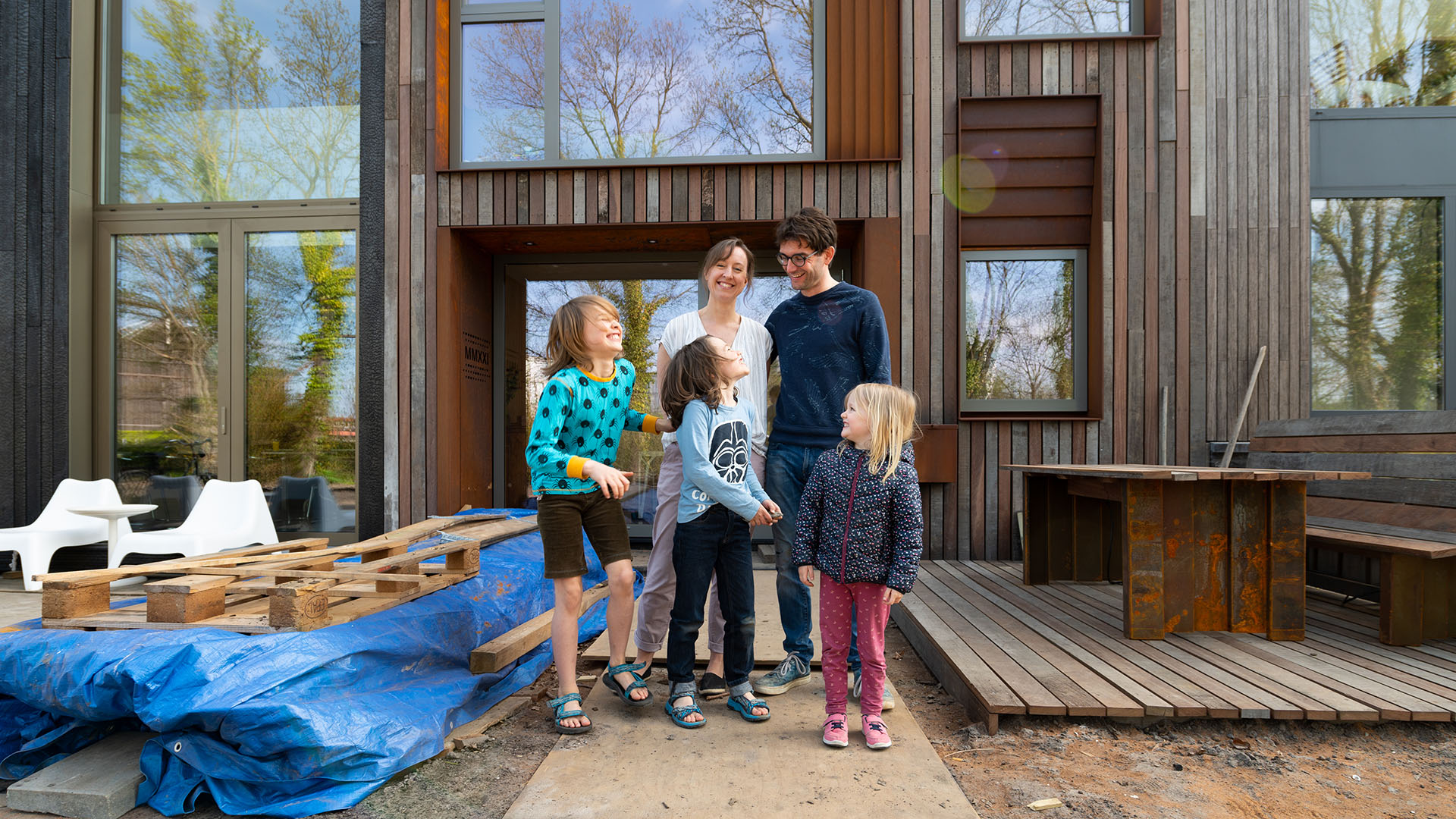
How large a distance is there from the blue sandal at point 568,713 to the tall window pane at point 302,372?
444 cm

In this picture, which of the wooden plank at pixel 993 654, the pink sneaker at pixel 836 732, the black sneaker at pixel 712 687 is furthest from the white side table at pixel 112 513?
the wooden plank at pixel 993 654

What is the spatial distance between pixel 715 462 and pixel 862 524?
505 millimetres

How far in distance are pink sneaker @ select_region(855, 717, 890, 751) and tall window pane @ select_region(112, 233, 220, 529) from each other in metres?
6.16

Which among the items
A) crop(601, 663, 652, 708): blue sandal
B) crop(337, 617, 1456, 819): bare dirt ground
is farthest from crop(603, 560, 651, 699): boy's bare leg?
crop(337, 617, 1456, 819): bare dirt ground

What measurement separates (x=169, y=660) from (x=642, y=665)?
4.73ft

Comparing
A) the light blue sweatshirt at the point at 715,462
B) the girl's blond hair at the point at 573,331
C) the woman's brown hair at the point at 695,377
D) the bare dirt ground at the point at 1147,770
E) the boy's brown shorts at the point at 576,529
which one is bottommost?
the bare dirt ground at the point at 1147,770

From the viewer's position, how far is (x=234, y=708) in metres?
1.92

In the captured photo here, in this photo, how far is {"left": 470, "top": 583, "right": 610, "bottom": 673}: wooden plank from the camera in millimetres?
2734

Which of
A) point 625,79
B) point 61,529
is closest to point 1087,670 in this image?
Result: point 625,79

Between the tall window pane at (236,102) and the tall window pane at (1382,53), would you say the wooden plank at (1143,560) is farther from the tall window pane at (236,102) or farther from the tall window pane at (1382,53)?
the tall window pane at (236,102)

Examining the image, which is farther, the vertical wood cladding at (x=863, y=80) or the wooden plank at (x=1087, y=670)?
the vertical wood cladding at (x=863, y=80)

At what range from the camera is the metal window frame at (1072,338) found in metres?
5.43

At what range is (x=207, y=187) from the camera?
6.39 m

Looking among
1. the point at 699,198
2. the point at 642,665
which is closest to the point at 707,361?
the point at 642,665
